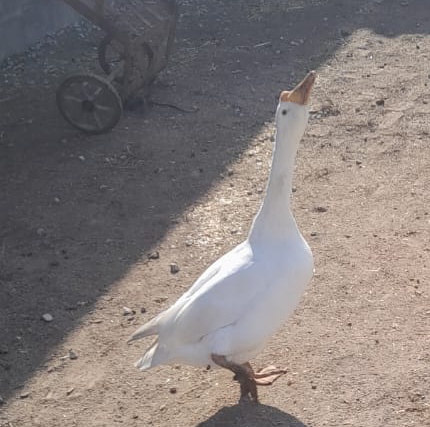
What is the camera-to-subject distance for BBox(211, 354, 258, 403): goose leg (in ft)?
14.6

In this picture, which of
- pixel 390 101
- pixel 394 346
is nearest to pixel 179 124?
pixel 390 101

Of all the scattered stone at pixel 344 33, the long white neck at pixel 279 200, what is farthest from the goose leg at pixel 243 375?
the scattered stone at pixel 344 33

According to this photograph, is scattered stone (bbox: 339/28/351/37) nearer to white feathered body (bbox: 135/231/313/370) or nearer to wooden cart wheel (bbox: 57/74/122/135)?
wooden cart wheel (bbox: 57/74/122/135)

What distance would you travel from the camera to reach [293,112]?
4504 millimetres

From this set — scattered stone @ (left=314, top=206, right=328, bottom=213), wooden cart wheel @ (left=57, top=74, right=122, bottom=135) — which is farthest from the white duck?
wooden cart wheel @ (left=57, top=74, right=122, bottom=135)

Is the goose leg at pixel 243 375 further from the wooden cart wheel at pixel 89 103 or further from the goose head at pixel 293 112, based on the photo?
the wooden cart wheel at pixel 89 103

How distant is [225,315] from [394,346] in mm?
1298

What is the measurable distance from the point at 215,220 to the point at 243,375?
2.24 metres

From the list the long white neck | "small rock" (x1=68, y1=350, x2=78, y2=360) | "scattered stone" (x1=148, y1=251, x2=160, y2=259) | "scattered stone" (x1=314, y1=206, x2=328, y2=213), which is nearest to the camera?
the long white neck

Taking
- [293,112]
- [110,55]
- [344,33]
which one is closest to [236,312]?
[293,112]

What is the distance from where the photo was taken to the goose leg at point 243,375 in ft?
14.6

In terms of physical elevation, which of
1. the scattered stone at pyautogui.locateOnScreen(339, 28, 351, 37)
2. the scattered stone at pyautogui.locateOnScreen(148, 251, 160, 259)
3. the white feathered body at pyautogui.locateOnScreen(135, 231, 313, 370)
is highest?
the white feathered body at pyautogui.locateOnScreen(135, 231, 313, 370)

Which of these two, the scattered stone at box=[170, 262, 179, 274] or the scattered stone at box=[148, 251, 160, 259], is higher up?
the scattered stone at box=[170, 262, 179, 274]

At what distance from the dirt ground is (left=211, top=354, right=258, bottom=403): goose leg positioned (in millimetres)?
77
